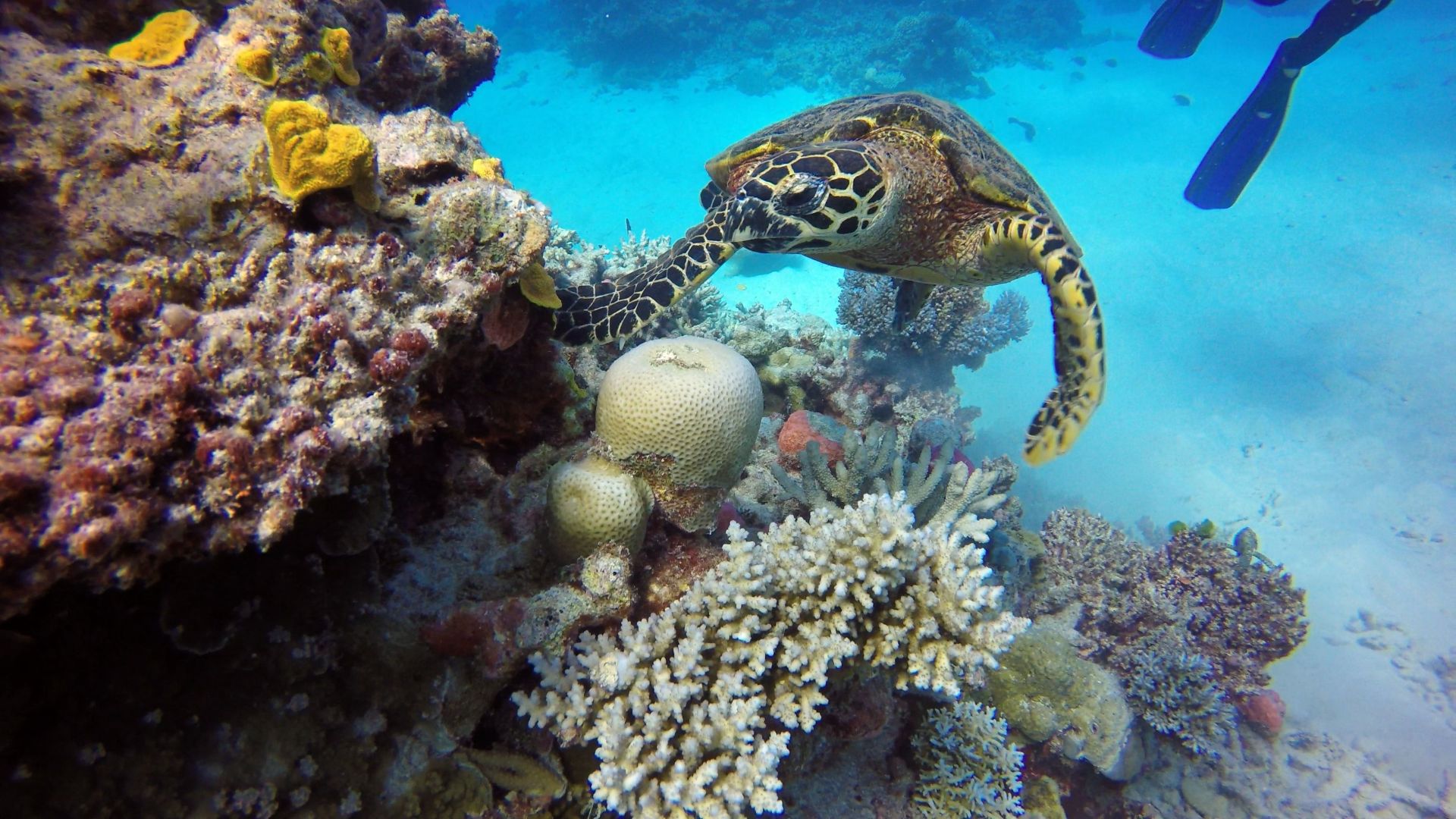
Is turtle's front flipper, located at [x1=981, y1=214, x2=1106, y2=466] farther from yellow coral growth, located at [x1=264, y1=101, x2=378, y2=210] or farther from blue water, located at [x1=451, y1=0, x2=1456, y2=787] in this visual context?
blue water, located at [x1=451, y1=0, x2=1456, y2=787]

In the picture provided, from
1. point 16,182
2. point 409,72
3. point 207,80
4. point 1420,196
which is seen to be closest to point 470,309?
point 16,182

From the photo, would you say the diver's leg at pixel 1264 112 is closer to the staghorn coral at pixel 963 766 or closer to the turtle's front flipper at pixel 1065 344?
the turtle's front flipper at pixel 1065 344

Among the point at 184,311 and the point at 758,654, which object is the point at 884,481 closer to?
the point at 758,654

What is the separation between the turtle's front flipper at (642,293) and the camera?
10.0 feet

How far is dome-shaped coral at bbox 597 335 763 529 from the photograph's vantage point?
2.34 metres

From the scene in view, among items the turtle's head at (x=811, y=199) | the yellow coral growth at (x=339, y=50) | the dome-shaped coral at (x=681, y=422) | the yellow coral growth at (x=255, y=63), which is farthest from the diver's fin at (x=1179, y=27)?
the yellow coral growth at (x=255, y=63)

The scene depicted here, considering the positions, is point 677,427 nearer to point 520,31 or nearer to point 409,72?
point 409,72

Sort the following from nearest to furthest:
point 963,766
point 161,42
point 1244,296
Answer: point 161,42 → point 963,766 → point 1244,296

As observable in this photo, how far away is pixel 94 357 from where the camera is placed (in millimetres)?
1164

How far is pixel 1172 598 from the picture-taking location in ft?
19.8

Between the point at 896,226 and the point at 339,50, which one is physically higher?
the point at 896,226

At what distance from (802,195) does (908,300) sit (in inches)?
102

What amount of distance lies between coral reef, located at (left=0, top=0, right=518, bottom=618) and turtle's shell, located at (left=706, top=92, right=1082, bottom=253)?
3010 millimetres

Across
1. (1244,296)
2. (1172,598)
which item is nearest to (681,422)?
(1172,598)
